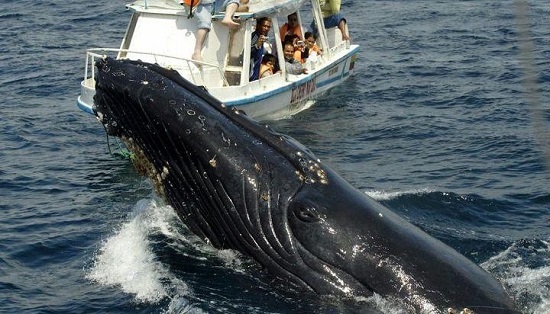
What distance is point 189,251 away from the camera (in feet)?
38.1

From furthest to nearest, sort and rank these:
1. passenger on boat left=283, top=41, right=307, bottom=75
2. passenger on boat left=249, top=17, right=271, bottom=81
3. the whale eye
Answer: passenger on boat left=283, top=41, right=307, bottom=75 → passenger on boat left=249, top=17, right=271, bottom=81 → the whale eye

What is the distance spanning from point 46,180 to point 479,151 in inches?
292

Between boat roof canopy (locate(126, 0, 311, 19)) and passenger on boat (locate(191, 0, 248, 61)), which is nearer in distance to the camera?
passenger on boat (locate(191, 0, 248, 61))

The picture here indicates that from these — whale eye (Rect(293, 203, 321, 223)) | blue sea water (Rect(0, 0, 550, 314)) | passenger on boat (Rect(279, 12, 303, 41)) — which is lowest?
blue sea water (Rect(0, 0, 550, 314))

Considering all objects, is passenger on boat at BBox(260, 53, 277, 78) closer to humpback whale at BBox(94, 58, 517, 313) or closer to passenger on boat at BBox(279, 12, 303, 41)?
passenger on boat at BBox(279, 12, 303, 41)

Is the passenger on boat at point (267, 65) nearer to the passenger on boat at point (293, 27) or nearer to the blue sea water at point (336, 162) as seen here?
the blue sea water at point (336, 162)

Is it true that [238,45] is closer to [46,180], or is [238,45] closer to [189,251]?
[46,180]

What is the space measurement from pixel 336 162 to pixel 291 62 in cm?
439

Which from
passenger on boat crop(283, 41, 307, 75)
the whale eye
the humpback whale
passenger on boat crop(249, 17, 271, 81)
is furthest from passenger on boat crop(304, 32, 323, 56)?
the whale eye

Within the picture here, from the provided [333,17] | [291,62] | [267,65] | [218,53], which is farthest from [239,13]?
[333,17]

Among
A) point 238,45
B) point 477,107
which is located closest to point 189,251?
point 238,45

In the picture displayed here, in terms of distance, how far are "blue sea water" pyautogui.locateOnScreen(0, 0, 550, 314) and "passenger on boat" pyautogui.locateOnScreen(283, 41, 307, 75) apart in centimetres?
93

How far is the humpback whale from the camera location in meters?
9.44

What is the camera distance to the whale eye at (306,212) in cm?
971
